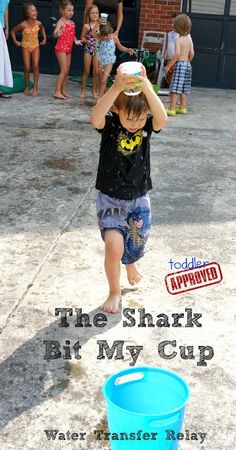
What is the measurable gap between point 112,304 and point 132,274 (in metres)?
0.35

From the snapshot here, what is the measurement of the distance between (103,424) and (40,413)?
11.1 inches

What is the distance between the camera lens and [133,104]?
10.6 ft

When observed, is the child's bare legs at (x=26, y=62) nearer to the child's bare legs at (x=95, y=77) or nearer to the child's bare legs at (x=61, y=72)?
the child's bare legs at (x=61, y=72)

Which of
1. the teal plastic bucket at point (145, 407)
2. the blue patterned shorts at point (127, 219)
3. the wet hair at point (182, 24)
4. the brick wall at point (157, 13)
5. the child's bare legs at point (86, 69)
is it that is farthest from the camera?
the brick wall at point (157, 13)

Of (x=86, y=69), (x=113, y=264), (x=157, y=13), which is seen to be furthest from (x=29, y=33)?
(x=113, y=264)

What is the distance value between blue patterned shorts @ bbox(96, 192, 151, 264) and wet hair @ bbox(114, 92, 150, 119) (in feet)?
1.66

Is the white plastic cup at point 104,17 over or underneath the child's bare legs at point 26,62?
over

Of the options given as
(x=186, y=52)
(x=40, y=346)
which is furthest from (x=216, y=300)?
(x=186, y=52)

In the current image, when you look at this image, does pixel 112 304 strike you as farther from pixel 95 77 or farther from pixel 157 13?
pixel 157 13

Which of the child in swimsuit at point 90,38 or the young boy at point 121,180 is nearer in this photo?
the young boy at point 121,180

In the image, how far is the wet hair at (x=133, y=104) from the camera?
3.24 meters

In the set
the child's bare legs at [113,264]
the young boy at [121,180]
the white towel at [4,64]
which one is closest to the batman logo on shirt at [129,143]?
the young boy at [121,180]

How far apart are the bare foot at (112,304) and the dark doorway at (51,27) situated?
28.4 ft

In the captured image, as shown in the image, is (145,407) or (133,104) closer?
(145,407)
